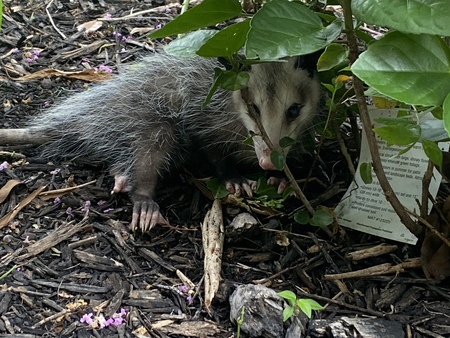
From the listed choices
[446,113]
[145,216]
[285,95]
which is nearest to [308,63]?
[285,95]

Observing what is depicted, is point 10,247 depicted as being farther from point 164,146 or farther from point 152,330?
point 164,146

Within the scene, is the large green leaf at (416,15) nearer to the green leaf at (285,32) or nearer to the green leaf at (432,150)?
the green leaf at (285,32)

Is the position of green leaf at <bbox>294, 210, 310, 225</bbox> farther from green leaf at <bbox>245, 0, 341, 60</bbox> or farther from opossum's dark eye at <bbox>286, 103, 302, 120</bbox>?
green leaf at <bbox>245, 0, 341, 60</bbox>

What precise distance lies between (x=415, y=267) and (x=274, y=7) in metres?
0.87

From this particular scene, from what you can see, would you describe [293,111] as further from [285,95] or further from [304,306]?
[304,306]

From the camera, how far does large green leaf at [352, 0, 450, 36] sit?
0.99 m

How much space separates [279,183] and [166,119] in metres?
0.58

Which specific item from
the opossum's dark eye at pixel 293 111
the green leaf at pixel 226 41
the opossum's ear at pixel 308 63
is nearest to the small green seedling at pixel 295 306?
the green leaf at pixel 226 41

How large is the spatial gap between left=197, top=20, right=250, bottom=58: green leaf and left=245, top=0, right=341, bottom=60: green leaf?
5.8 inches

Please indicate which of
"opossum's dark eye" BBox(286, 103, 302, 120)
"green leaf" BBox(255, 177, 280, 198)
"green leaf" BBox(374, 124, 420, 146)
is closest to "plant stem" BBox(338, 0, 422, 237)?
"green leaf" BBox(374, 124, 420, 146)

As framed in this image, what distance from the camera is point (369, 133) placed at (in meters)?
1.51

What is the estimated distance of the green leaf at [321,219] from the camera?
70.3 inches

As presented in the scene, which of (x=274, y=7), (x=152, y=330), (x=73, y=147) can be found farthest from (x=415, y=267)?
(x=73, y=147)

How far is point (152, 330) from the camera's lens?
1585 mm
